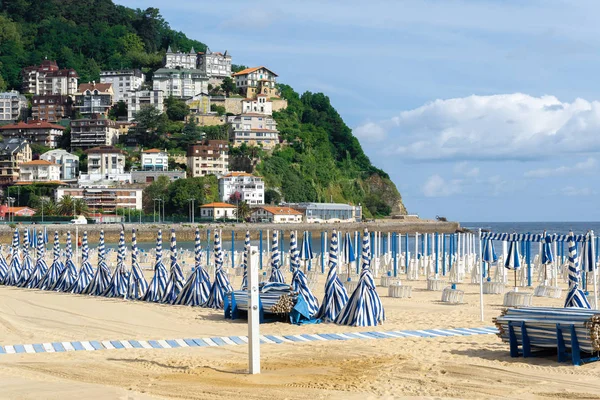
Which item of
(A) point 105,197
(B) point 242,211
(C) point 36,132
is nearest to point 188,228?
(B) point 242,211

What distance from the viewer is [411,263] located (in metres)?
36.4

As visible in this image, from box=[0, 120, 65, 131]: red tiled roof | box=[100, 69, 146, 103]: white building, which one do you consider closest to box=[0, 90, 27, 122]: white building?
box=[0, 120, 65, 131]: red tiled roof

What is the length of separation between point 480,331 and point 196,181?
10304 cm

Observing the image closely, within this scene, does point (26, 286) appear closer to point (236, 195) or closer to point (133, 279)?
point (133, 279)

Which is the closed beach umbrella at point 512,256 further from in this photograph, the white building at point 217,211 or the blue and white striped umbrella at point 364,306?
the white building at point 217,211

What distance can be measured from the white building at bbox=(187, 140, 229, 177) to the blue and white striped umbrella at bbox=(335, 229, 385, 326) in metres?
112

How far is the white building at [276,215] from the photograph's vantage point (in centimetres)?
11812

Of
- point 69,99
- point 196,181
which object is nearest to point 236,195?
point 196,181

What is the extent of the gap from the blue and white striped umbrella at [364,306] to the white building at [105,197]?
331 feet

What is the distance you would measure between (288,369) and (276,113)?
140822mm

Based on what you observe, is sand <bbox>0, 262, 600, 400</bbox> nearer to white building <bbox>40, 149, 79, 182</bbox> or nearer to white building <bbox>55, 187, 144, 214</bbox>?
white building <bbox>55, 187, 144, 214</bbox>

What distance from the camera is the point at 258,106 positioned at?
491ft

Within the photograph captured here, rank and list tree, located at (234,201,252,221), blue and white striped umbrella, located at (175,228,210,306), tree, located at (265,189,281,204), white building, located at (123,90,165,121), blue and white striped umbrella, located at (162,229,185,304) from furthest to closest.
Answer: white building, located at (123,90,165,121) → tree, located at (265,189,281,204) → tree, located at (234,201,252,221) → blue and white striped umbrella, located at (162,229,185,304) → blue and white striped umbrella, located at (175,228,210,306)

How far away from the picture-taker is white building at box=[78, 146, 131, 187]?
4897 inches
